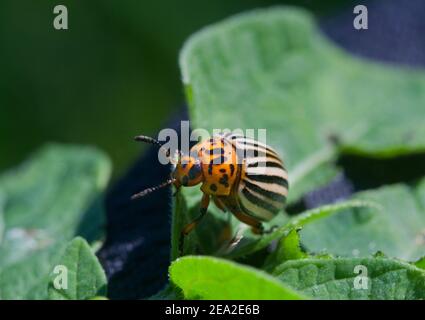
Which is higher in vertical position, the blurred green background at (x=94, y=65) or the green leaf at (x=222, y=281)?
the blurred green background at (x=94, y=65)

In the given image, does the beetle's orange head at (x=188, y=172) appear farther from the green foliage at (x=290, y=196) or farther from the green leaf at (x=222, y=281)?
the green leaf at (x=222, y=281)

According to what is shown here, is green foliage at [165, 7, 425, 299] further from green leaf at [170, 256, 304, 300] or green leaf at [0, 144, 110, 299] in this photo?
green leaf at [0, 144, 110, 299]

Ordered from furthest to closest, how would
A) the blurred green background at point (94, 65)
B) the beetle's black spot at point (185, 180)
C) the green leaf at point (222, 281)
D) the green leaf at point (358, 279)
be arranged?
the blurred green background at point (94, 65) → the beetle's black spot at point (185, 180) → the green leaf at point (358, 279) → the green leaf at point (222, 281)

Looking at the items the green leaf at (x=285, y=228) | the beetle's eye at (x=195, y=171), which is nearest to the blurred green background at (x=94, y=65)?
the beetle's eye at (x=195, y=171)

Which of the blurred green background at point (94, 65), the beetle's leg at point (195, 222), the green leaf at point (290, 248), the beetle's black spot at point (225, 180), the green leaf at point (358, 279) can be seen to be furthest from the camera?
the blurred green background at point (94, 65)

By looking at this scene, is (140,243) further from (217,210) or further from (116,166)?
(116,166)

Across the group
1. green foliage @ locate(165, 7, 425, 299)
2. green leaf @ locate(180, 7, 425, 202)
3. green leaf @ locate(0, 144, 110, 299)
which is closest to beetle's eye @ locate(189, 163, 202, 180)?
green foliage @ locate(165, 7, 425, 299)
